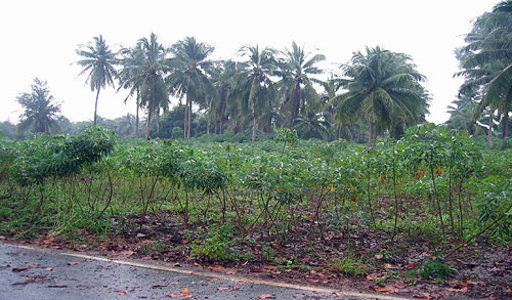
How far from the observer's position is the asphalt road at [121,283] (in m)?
3.82

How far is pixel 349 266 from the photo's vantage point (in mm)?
4574

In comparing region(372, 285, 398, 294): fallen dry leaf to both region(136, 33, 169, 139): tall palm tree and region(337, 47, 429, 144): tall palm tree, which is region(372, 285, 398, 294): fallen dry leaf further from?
region(136, 33, 169, 139): tall palm tree

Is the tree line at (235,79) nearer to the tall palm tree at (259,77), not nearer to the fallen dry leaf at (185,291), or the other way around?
the tall palm tree at (259,77)

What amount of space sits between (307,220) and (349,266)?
2.50m

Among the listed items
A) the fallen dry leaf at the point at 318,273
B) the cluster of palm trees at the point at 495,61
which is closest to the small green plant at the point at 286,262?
the fallen dry leaf at the point at 318,273

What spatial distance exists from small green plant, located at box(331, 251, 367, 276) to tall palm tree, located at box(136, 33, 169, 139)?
90.3ft

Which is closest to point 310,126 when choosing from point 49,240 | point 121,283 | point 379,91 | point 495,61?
point 379,91

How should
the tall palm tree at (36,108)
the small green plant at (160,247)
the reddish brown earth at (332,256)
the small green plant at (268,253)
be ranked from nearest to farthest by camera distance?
the reddish brown earth at (332,256) → the small green plant at (268,253) → the small green plant at (160,247) → the tall palm tree at (36,108)

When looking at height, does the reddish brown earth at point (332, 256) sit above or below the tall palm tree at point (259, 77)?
below

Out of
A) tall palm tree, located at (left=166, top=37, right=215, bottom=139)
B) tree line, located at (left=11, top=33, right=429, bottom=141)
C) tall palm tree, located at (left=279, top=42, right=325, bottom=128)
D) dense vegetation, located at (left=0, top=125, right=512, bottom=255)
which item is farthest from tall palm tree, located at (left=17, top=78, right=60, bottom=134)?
dense vegetation, located at (left=0, top=125, right=512, bottom=255)

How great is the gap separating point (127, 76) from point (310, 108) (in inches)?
→ 707

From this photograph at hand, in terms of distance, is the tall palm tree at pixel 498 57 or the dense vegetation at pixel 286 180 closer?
the dense vegetation at pixel 286 180

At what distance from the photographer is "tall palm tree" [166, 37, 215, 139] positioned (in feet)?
98.6

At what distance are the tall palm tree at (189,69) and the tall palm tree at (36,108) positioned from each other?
57.7ft
